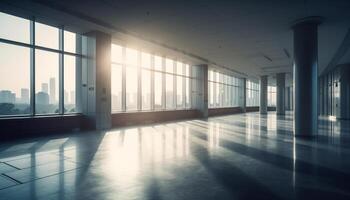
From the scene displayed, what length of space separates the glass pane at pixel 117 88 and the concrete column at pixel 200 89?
8440 millimetres

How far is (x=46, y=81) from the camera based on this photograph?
1021 centimetres

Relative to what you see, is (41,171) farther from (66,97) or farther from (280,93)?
(280,93)

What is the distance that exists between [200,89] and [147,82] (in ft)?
20.1

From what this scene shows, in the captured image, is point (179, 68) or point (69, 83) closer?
point (69, 83)

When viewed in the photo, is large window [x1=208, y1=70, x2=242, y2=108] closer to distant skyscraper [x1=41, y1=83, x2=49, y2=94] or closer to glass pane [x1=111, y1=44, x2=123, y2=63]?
glass pane [x1=111, y1=44, x2=123, y2=63]

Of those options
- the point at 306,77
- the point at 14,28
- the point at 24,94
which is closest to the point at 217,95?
the point at 306,77

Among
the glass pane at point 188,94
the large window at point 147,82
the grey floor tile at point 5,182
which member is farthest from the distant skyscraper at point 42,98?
the glass pane at point 188,94

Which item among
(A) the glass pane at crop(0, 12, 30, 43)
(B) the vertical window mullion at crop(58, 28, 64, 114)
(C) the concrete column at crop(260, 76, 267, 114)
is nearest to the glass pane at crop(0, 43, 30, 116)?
(A) the glass pane at crop(0, 12, 30, 43)

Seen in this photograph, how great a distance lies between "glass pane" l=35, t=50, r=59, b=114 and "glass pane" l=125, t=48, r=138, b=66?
14.7 ft

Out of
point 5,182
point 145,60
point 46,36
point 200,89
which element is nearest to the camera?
point 5,182

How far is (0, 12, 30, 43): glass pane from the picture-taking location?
8711mm

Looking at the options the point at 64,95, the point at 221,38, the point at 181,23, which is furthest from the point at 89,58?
the point at 221,38

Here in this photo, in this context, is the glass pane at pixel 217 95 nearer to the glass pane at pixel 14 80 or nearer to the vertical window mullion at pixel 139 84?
the vertical window mullion at pixel 139 84

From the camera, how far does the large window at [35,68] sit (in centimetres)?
→ 896
